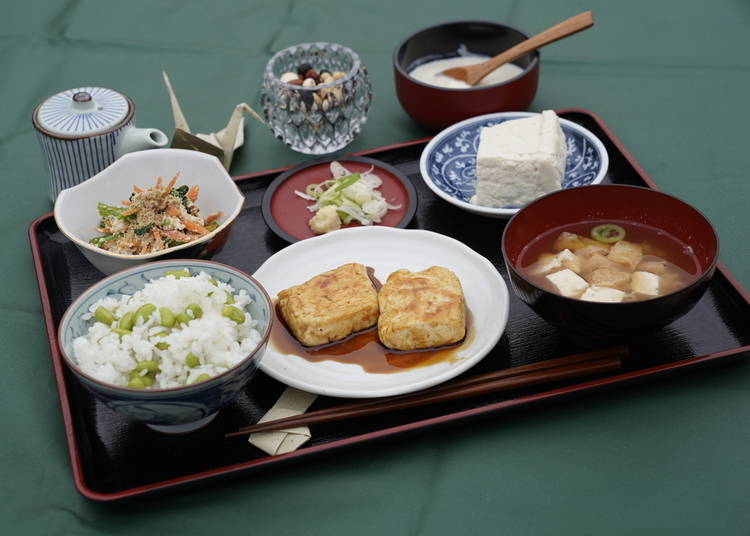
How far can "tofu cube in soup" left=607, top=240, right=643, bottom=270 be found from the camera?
2133 mm

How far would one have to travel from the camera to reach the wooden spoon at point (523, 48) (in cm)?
288

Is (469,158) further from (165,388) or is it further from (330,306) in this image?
(165,388)

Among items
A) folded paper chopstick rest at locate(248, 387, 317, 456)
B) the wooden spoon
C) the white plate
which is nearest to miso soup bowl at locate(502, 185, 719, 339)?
the white plate

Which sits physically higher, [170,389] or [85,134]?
[170,389]

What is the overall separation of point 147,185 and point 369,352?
98cm

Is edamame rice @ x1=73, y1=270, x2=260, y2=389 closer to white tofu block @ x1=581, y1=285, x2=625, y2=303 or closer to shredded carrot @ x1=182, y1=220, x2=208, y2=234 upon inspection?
shredded carrot @ x1=182, y1=220, x2=208, y2=234

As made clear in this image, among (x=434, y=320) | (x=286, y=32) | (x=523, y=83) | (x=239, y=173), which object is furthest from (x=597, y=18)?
(x=434, y=320)

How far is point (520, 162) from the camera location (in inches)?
98.7

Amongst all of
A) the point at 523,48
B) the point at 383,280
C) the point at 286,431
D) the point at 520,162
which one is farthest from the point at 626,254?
the point at 523,48

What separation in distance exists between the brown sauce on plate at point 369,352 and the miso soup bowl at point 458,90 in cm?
100

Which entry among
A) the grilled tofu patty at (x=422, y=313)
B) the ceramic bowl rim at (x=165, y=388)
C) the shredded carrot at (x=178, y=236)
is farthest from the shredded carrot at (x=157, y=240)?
the grilled tofu patty at (x=422, y=313)

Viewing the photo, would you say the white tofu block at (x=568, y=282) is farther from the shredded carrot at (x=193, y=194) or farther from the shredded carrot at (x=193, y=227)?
the shredded carrot at (x=193, y=194)

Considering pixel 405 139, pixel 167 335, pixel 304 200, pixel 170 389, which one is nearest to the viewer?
pixel 170 389

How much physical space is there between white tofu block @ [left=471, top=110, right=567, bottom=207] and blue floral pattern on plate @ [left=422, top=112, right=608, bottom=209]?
10 centimetres
